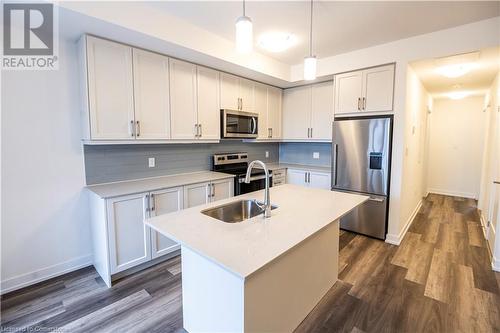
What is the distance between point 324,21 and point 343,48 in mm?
934

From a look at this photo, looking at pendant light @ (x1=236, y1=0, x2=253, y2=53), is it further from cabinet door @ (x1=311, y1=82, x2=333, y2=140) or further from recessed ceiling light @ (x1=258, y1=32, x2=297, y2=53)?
cabinet door @ (x1=311, y1=82, x2=333, y2=140)

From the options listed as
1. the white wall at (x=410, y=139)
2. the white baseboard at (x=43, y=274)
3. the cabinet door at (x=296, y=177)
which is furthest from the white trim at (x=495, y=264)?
the white baseboard at (x=43, y=274)

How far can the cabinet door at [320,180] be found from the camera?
13.1 feet

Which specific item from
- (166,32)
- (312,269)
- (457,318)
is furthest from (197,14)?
(457,318)

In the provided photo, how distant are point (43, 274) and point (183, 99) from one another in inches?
93.2

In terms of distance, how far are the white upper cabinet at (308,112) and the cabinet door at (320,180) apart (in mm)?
630

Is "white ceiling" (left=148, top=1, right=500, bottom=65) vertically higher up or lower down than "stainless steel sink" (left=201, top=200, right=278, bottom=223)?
higher up

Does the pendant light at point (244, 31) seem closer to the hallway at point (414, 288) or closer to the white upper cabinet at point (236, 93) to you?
the white upper cabinet at point (236, 93)

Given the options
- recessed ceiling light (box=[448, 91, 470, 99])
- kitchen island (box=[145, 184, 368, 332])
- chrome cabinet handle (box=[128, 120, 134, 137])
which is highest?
recessed ceiling light (box=[448, 91, 470, 99])

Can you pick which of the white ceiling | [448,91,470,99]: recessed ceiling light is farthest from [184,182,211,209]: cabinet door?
[448,91,470,99]: recessed ceiling light

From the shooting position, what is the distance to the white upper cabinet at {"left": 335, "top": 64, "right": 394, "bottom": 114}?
10.6 feet

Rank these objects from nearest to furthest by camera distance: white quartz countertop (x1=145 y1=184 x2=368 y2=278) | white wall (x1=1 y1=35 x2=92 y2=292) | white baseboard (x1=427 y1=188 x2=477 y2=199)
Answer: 1. white quartz countertop (x1=145 y1=184 x2=368 y2=278)
2. white wall (x1=1 y1=35 x2=92 y2=292)
3. white baseboard (x1=427 y1=188 x2=477 y2=199)

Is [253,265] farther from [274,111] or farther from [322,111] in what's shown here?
[274,111]

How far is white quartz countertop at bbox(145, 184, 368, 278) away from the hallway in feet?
2.91
